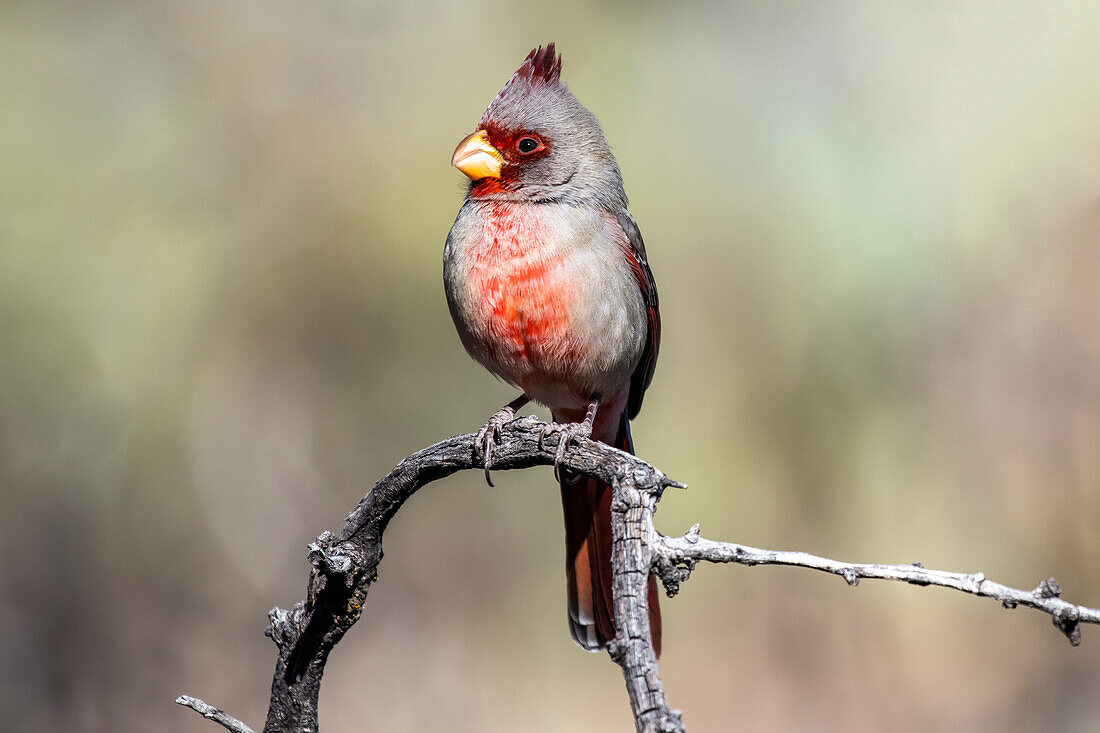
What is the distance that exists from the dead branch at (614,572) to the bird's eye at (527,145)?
1.14 metres

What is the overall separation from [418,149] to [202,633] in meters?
2.85

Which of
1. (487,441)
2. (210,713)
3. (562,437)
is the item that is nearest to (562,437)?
(562,437)

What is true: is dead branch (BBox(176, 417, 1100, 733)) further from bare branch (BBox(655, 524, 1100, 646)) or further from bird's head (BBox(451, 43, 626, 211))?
bird's head (BBox(451, 43, 626, 211))

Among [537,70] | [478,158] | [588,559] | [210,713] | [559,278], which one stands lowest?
[210,713]

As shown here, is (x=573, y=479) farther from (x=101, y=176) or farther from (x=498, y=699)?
(x=101, y=176)

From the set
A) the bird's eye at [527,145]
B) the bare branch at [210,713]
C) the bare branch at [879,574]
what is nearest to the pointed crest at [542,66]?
the bird's eye at [527,145]

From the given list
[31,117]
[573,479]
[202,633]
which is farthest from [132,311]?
[573,479]

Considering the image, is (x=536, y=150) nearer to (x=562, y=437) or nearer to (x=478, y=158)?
(x=478, y=158)

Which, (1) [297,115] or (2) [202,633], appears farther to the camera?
(1) [297,115]

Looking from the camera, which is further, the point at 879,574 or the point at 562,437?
the point at 562,437

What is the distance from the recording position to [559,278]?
349 centimetres

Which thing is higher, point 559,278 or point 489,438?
point 559,278

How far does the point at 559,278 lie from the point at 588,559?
3.20 feet

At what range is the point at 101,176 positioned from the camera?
237 inches
